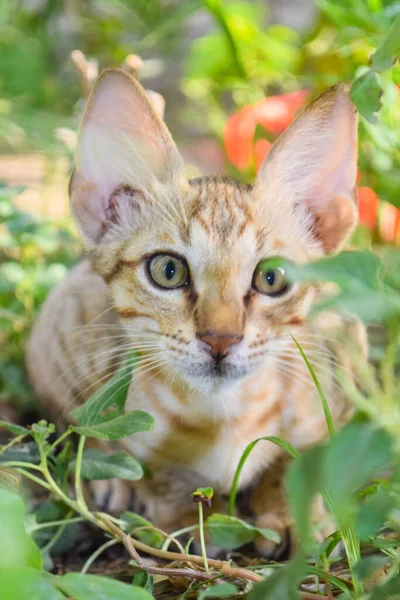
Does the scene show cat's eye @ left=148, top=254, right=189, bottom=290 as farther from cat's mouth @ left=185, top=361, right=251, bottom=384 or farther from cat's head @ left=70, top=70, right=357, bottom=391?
cat's mouth @ left=185, top=361, right=251, bottom=384

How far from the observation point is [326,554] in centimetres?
68

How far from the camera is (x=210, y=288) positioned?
843 millimetres

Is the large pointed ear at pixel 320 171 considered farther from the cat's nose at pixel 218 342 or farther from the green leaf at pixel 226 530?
the green leaf at pixel 226 530

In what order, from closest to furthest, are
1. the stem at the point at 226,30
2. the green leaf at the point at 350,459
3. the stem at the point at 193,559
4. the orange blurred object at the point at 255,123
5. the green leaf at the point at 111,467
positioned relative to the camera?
the green leaf at the point at 350,459, the stem at the point at 193,559, the green leaf at the point at 111,467, the stem at the point at 226,30, the orange blurred object at the point at 255,123

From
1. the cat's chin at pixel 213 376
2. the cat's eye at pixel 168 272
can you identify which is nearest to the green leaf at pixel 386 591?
the cat's chin at pixel 213 376

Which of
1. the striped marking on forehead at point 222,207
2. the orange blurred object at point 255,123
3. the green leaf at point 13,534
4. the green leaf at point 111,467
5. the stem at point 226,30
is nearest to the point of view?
the green leaf at point 13,534

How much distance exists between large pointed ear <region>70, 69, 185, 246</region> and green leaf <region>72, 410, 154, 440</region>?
0.35 m

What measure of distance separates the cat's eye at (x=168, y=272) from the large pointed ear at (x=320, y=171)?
0.16 metres

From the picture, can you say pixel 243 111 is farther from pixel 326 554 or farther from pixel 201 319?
pixel 326 554

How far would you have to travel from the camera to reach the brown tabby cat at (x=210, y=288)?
86 centimetres

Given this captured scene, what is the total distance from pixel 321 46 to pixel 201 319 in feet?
4.15

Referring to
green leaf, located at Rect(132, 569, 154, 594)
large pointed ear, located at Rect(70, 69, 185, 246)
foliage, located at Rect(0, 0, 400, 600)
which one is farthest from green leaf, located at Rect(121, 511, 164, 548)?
large pointed ear, located at Rect(70, 69, 185, 246)

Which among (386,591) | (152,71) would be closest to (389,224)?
(386,591)

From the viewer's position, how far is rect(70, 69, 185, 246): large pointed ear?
36.5 inches
